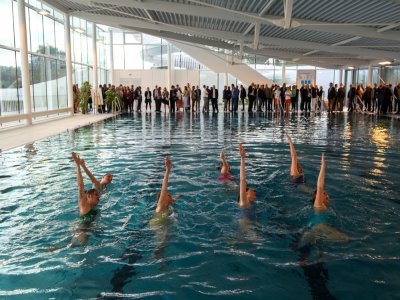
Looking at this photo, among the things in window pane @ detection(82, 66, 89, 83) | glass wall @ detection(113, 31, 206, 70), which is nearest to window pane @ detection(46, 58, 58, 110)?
window pane @ detection(82, 66, 89, 83)

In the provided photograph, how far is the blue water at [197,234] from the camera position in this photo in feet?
13.2

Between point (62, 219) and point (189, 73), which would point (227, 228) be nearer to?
point (62, 219)

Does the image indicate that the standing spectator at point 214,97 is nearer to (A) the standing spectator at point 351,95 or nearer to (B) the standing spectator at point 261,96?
(B) the standing spectator at point 261,96

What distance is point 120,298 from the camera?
12.3ft

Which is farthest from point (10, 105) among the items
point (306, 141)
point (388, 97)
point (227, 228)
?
point (388, 97)

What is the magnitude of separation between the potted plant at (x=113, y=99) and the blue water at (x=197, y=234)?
17.2 m

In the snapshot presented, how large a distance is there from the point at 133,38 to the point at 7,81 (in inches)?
942

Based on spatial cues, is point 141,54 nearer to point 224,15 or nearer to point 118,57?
point 118,57

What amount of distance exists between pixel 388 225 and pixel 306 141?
849cm

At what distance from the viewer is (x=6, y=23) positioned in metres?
18.6

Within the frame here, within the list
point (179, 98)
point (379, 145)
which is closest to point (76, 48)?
point (179, 98)

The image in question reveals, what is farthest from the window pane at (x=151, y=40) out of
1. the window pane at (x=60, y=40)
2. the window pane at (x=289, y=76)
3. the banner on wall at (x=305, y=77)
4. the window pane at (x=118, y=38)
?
the window pane at (x=60, y=40)

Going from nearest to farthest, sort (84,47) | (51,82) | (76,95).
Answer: (51,82) → (76,95) → (84,47)

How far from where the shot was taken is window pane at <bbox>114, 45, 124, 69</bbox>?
41219 mm
